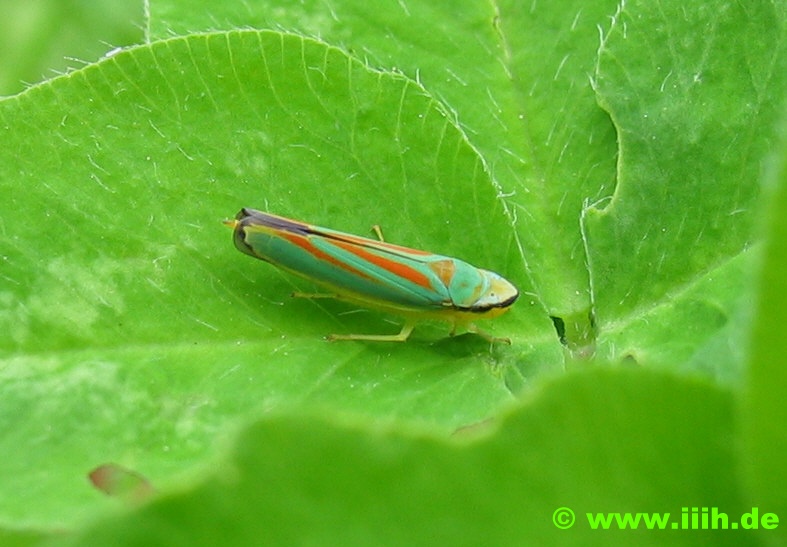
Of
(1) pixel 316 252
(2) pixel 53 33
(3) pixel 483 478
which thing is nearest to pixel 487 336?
(1) pixel 316 252

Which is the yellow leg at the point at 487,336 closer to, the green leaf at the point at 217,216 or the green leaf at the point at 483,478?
the green leaf at the point at 217,216

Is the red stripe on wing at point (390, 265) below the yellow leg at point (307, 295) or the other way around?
the other way around

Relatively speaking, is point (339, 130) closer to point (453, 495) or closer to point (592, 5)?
point (592, 5)

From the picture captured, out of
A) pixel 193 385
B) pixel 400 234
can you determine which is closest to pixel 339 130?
pixel 400 234

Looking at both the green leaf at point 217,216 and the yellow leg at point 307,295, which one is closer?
the green leaf at point 217,216

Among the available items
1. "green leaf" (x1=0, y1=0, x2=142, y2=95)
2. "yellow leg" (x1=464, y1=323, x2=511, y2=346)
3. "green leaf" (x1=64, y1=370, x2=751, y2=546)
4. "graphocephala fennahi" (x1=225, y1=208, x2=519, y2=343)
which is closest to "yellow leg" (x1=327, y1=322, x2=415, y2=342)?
"graphocephala fennahi" (x1=225, y1=208, x2=519, y2=343)

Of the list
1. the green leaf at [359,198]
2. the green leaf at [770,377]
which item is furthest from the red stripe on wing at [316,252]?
the green leaf at [770,377]

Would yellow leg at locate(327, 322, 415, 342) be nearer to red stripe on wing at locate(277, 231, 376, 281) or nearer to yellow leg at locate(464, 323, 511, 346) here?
yellow leg at locate(464, 323, 511, 346)

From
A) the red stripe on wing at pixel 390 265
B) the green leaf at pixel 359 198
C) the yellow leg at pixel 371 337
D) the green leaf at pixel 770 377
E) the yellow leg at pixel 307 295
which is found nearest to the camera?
the green leaf at pixel 770 377
